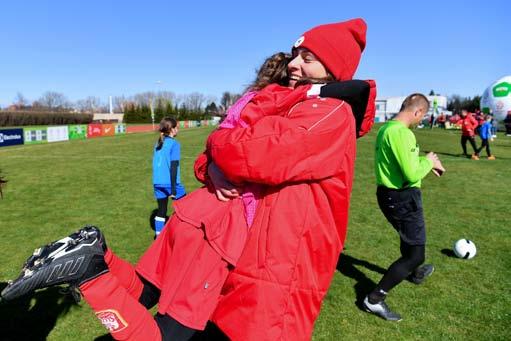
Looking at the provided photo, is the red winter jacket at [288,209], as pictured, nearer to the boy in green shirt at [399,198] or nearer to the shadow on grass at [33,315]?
the boy in green shirt at [399,198]

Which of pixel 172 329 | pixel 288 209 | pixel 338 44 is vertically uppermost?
pixel 338 44

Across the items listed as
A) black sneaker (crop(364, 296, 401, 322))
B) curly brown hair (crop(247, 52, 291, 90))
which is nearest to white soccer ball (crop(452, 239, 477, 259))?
black sneaker (crop(364, 296, 401, 322))

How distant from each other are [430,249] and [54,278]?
230 inches

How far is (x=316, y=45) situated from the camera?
6.48ft

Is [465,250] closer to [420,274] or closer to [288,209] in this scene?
[420,274]

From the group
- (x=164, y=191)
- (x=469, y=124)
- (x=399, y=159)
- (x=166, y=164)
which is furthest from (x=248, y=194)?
(x=469, y=124)

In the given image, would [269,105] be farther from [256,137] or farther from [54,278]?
[54,278]

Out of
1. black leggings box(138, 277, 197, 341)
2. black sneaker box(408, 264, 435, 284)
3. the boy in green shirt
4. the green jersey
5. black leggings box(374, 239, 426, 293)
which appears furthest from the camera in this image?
black sneaker box(408, 264, 435, 284)

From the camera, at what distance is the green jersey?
3.76 metres

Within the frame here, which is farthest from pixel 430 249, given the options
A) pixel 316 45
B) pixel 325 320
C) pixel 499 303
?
pixel 316 45

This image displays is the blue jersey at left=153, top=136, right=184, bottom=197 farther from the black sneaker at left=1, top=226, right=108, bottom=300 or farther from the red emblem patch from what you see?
the red emblem patch

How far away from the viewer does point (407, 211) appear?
4.05m

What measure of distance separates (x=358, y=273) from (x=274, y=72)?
3972 mm

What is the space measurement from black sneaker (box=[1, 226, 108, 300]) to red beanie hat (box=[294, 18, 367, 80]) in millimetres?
1435
